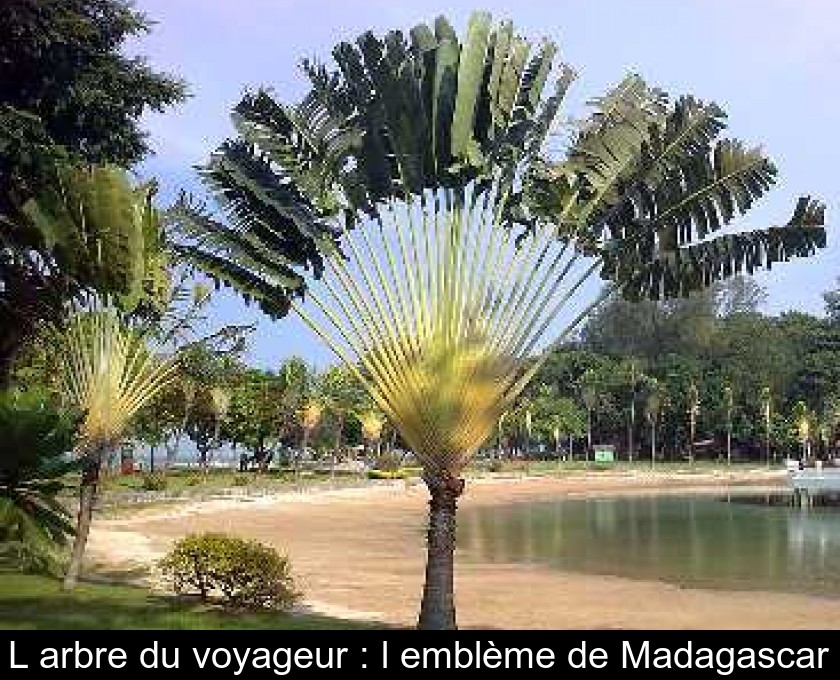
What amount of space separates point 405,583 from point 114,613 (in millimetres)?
10470

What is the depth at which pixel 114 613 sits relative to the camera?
1398 centimetres

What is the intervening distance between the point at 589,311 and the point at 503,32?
11.0ft

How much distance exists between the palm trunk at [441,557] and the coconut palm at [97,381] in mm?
7014

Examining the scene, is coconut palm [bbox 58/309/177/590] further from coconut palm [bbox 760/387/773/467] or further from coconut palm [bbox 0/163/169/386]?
coconut palm [bbox 760/387/773/467]

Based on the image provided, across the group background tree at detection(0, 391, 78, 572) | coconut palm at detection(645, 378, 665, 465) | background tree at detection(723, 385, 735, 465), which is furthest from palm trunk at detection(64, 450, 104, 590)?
background tree at detection(723, 385, 735, 465)

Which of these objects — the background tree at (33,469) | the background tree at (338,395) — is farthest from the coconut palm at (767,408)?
the background tree at (33,469)

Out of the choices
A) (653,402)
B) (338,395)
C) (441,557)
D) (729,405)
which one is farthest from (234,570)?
(729,405)

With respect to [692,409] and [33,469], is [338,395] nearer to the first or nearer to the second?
[692,409]

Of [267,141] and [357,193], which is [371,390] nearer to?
[357,193]

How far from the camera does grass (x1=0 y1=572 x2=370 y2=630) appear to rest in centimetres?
1299

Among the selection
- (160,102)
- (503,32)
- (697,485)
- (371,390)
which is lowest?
(697,485)

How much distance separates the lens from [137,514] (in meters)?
38.9

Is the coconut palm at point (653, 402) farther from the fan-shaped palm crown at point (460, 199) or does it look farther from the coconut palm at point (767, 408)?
the fan-shaped palm crown at point (460, 199)

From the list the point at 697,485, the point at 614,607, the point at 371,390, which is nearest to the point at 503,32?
the point at 371,390
